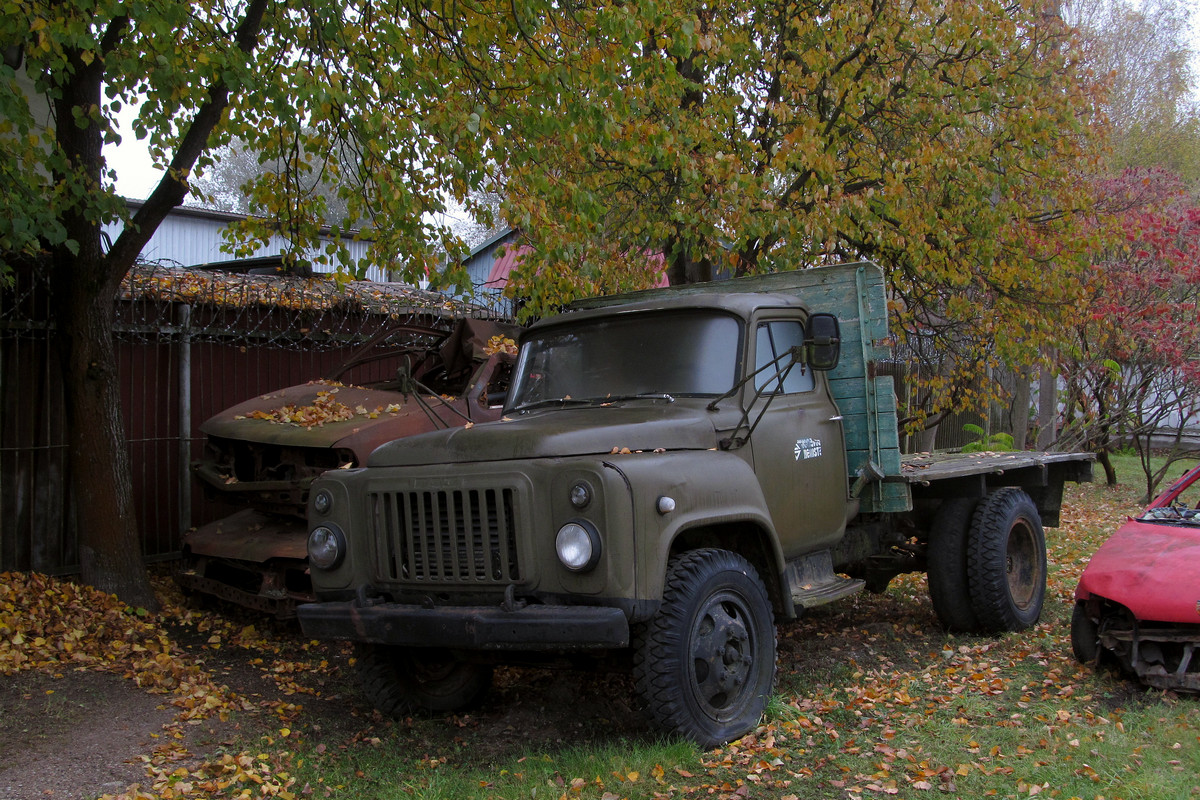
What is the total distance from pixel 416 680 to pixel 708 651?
1756 mm

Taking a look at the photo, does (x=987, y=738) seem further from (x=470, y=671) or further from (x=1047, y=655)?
(x=470, y=671)

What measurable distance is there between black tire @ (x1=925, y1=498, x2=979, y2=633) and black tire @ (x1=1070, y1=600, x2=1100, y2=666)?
3.16 ft

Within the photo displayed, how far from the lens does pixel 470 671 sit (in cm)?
552

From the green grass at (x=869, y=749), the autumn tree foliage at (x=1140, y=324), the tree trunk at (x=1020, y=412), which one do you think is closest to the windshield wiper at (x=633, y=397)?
the green grass at (x=869, y=749)

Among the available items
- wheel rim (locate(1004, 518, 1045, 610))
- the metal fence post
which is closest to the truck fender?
wheel rim (locate(1004, 518, 1045, 610))

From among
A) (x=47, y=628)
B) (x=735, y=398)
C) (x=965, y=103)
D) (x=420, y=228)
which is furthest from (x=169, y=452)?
(x=965, y=103)

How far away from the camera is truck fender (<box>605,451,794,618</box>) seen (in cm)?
436

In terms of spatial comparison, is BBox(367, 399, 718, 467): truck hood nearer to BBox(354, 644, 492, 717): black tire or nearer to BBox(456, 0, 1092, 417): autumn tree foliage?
BBox(354, 644, 492, 717): black tire

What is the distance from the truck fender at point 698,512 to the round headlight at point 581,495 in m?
0.15

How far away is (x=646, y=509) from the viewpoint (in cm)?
437

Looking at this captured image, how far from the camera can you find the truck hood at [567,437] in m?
4.62

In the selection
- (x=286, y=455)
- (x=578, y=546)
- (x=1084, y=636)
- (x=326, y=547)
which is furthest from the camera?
(x=286, y=455)

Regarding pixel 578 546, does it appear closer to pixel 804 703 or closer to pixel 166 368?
pixel 804 703

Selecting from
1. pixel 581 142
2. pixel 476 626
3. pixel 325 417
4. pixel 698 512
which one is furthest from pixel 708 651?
pixel 581 142
